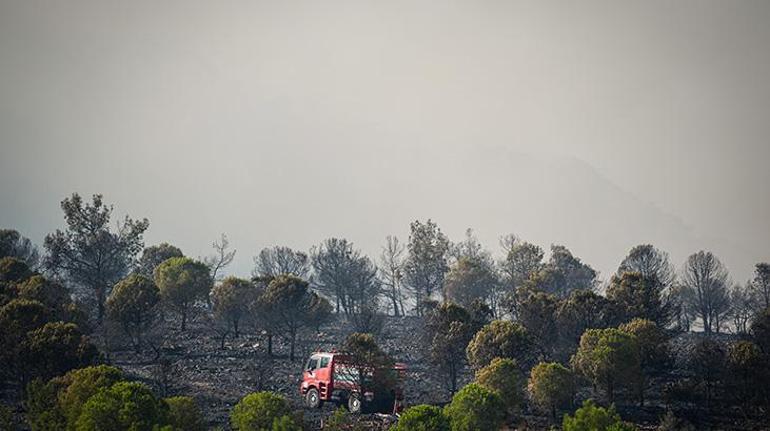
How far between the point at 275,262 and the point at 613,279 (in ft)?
178

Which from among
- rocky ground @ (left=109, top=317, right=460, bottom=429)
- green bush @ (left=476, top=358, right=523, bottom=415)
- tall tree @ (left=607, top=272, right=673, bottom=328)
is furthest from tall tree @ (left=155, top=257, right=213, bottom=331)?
tall tree @ (left=607, top=272, right=673, bottom=328)

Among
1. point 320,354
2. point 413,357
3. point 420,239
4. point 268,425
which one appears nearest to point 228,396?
point 320,354

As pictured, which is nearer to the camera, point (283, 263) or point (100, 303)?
point (100, 303)

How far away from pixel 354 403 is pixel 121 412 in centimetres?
1861

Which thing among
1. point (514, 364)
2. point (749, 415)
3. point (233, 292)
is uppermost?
point (233, 292)

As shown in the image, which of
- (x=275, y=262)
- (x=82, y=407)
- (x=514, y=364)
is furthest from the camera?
(x=275, y=262)

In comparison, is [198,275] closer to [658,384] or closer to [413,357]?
[413,357]

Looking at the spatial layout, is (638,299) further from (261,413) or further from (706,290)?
(261,413)

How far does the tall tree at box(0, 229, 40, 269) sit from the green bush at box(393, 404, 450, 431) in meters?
66.1

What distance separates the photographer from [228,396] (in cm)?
5216

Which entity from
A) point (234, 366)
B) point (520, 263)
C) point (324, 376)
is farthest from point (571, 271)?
point (324, 376)

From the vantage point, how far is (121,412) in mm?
31516

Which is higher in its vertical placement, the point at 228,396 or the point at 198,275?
the point at 198,275

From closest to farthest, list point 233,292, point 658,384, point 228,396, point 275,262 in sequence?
point 228,396 → point 658,384 → point 233,292 → point 275,262
